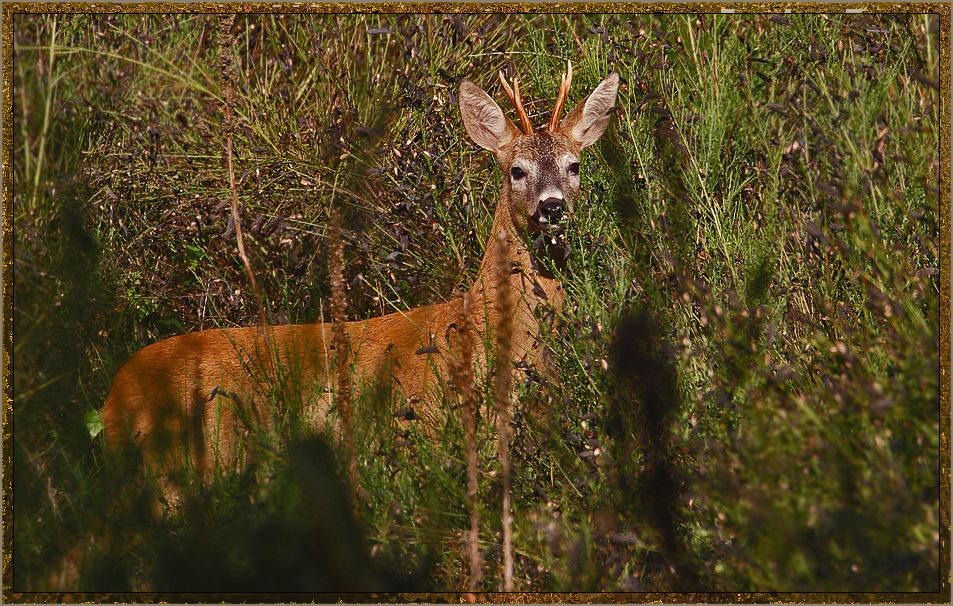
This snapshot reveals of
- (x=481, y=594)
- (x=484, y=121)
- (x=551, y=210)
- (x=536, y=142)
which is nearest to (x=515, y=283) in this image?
(x=551, y=210)

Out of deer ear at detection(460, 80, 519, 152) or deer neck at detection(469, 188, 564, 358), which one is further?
deer ear at detection(460, 80, 519, 152)

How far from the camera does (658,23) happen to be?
17.6 ft

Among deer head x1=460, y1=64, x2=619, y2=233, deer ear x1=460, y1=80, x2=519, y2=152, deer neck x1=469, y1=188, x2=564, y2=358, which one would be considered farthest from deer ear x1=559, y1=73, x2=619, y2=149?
deer neck x1=469, y1=188, x2=564, y2=358

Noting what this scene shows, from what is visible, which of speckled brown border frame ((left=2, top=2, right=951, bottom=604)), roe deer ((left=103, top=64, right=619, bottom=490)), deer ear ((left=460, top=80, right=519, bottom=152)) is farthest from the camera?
deer ear ((left=460, top=80, right=519, bottom=152))

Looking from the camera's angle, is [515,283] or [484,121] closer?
[515,283]

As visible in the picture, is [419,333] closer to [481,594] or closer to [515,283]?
[515,283]

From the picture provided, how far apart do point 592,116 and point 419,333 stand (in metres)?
1.31

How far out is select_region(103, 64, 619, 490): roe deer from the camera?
16.0 feet

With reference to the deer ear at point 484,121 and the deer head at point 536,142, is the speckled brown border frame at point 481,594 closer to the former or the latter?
the deer head at point 536,142

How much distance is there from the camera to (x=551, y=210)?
4918 millimetres

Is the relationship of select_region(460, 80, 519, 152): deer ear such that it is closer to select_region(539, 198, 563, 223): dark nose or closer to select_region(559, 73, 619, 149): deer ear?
select_region(559, 73, 619, 149): deer ear

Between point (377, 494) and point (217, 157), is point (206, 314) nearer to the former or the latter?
point (217, 157)

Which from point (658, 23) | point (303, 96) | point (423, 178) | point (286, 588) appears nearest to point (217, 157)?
point (303, 96)

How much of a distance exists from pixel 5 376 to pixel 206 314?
7.49 ft
